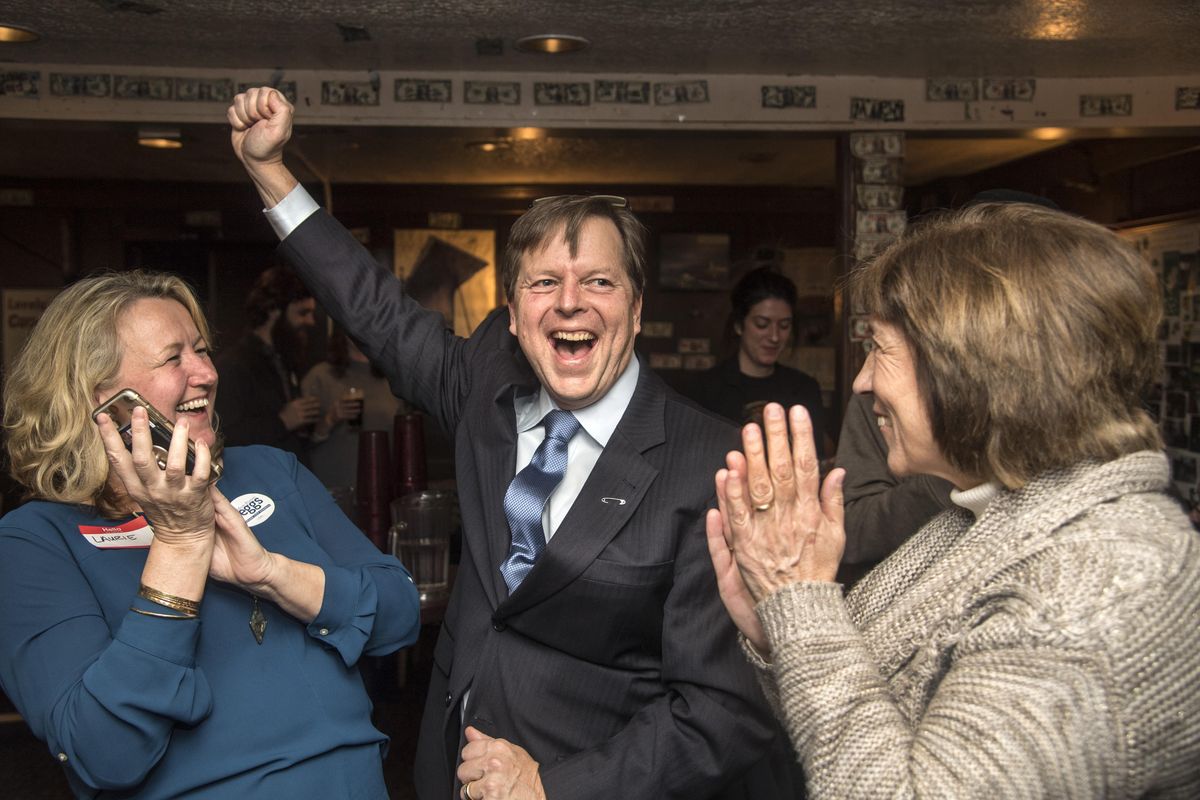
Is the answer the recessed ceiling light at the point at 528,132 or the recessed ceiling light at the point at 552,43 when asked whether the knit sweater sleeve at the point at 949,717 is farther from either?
the recessed ceiling light at the point at 528,132

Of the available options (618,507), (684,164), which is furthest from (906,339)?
(684,164)

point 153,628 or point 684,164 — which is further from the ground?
point 684,164

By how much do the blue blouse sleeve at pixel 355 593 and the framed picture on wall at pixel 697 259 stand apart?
5.90m

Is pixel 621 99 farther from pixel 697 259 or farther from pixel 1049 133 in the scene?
pixel 697 259

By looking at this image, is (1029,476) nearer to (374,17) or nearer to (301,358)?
(374,17)

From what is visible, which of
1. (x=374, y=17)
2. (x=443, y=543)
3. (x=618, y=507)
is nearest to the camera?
(x=618, y=507)

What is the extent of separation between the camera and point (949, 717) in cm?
102

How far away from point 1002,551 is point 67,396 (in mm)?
1430

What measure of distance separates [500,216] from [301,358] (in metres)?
1.82

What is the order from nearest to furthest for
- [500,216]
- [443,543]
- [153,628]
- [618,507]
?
[153,628]
[618,507]
[443,543]
[500,216]

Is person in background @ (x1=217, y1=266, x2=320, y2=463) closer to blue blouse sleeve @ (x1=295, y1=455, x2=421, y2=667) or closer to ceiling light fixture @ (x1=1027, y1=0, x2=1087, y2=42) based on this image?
blue blouse sleeve @ (x1=295, y1=455, x2=421, y2=667)

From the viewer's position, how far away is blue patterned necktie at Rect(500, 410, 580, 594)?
1.67 metres

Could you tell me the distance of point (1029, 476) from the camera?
1.16m

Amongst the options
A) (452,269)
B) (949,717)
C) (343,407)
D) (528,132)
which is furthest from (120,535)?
(452,269)
